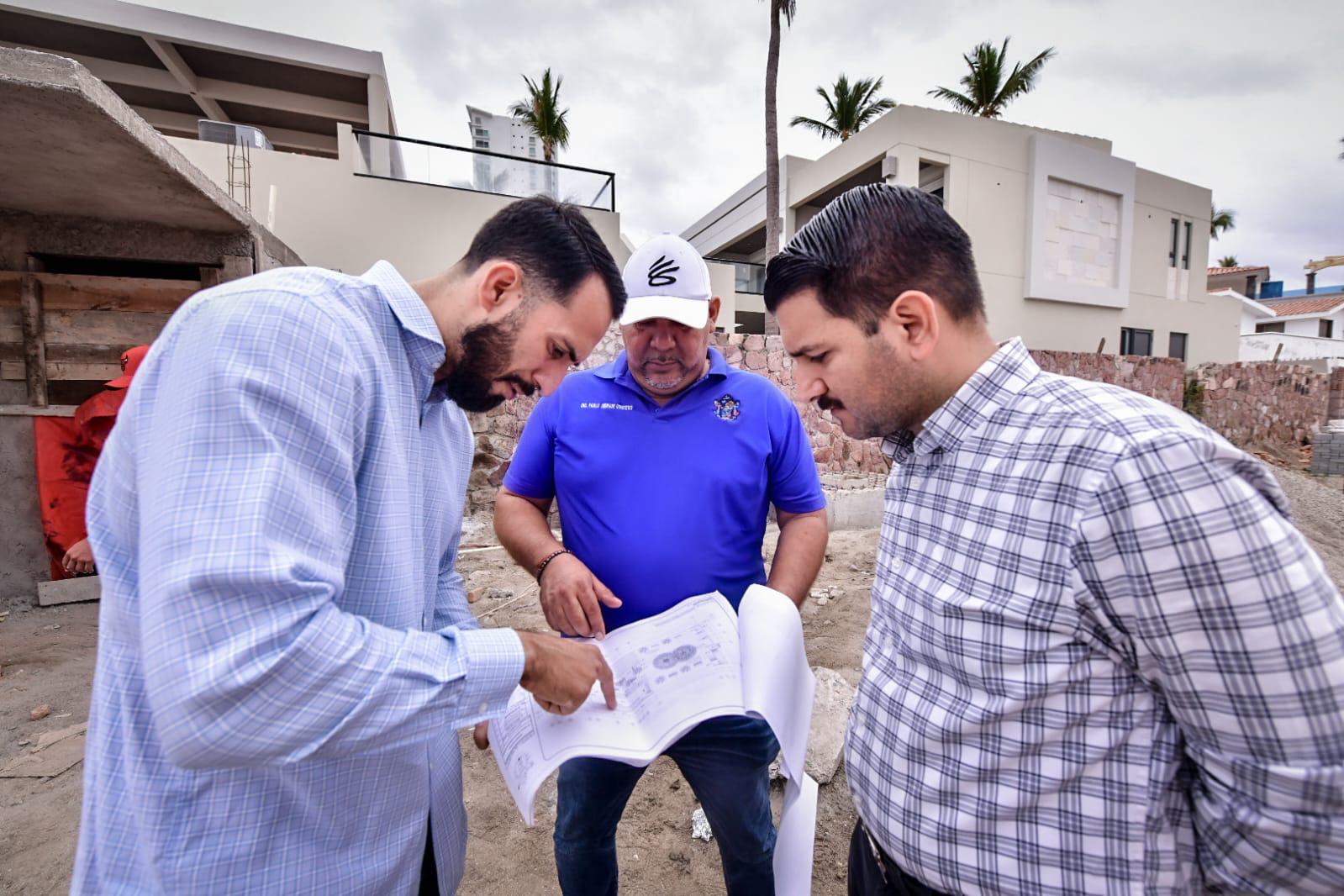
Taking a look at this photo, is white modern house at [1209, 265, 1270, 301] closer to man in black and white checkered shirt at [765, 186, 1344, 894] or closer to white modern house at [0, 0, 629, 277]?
white modern house at [0, 0, 629, 277]

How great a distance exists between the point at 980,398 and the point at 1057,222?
1805 cm

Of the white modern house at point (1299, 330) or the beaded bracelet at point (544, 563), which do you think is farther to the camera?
the white modern house at point (1299, 330)

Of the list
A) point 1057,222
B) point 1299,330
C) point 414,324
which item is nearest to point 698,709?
point 414,324

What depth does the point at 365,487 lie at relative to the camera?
1.03 metres

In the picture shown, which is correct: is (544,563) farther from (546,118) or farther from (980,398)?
(546,118)

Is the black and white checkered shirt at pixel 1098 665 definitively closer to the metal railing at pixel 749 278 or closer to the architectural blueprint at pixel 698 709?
the architectural blueprint at pixel 698 709

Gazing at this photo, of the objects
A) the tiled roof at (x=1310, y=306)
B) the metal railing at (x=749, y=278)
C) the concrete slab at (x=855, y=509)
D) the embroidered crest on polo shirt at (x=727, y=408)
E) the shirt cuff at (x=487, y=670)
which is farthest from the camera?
the tiled roof at (x=1310, y=306)

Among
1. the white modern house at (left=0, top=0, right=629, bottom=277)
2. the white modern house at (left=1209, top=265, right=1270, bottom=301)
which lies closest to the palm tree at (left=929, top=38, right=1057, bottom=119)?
the white modern house at (left=0, top=0, right=629, bottom=277)

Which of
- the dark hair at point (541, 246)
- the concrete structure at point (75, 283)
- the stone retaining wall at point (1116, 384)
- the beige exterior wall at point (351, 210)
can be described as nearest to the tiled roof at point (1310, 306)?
the stone retaining wall at point (1116, 384)

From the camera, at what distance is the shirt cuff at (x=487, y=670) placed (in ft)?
3.10

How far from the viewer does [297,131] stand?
48.6ft

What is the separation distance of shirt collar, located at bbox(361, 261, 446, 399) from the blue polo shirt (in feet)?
2.28

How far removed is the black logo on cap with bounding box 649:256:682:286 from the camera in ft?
6.13

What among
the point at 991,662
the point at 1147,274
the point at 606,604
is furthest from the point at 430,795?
the point at 1147,274
